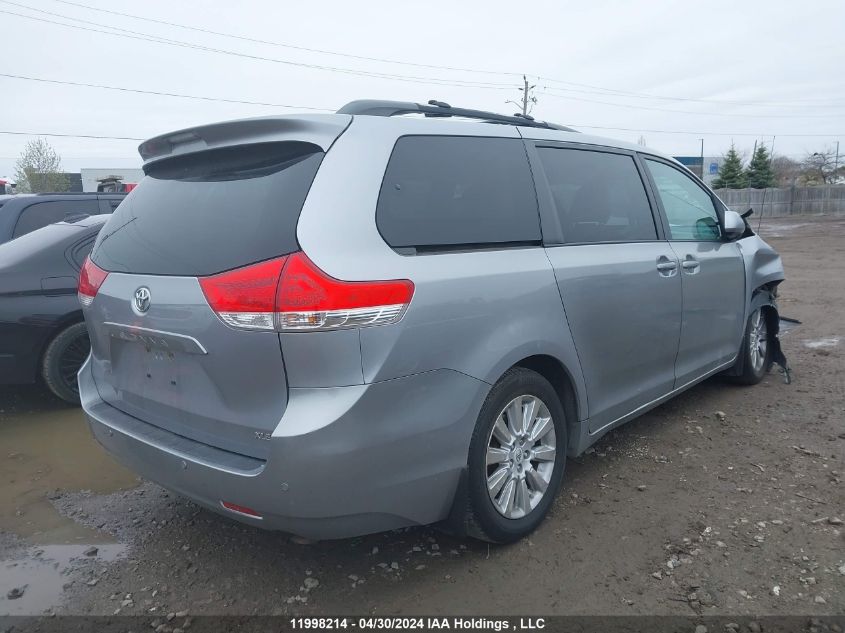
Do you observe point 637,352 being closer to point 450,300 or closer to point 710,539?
point 710,539

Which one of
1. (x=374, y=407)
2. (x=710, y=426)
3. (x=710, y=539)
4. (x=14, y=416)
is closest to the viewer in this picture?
(x=374, y=407)

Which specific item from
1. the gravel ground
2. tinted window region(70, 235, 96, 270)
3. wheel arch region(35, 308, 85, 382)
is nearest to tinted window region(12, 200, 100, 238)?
tinted window region(70, 235, 96, 270)

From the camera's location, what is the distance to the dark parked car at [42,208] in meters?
6.66

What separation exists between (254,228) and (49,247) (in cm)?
353

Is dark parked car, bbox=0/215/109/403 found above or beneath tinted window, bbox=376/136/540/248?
beneath

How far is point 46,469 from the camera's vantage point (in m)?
3.99

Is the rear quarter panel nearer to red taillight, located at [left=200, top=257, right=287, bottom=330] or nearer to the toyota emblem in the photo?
red taillight, located at [left=200, top=257, right=287, bottom=330]

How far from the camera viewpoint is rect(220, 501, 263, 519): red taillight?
2348 millimetres

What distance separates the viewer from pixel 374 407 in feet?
7.37

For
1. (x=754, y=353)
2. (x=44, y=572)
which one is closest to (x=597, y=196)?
(x=754, y=353)

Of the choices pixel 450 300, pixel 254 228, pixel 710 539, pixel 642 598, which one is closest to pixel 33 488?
pixel 254 228

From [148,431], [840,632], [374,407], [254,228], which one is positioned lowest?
[840,632]

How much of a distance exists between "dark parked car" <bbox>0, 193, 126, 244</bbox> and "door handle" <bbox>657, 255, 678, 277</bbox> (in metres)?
5.54

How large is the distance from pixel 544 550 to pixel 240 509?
1.38 m
